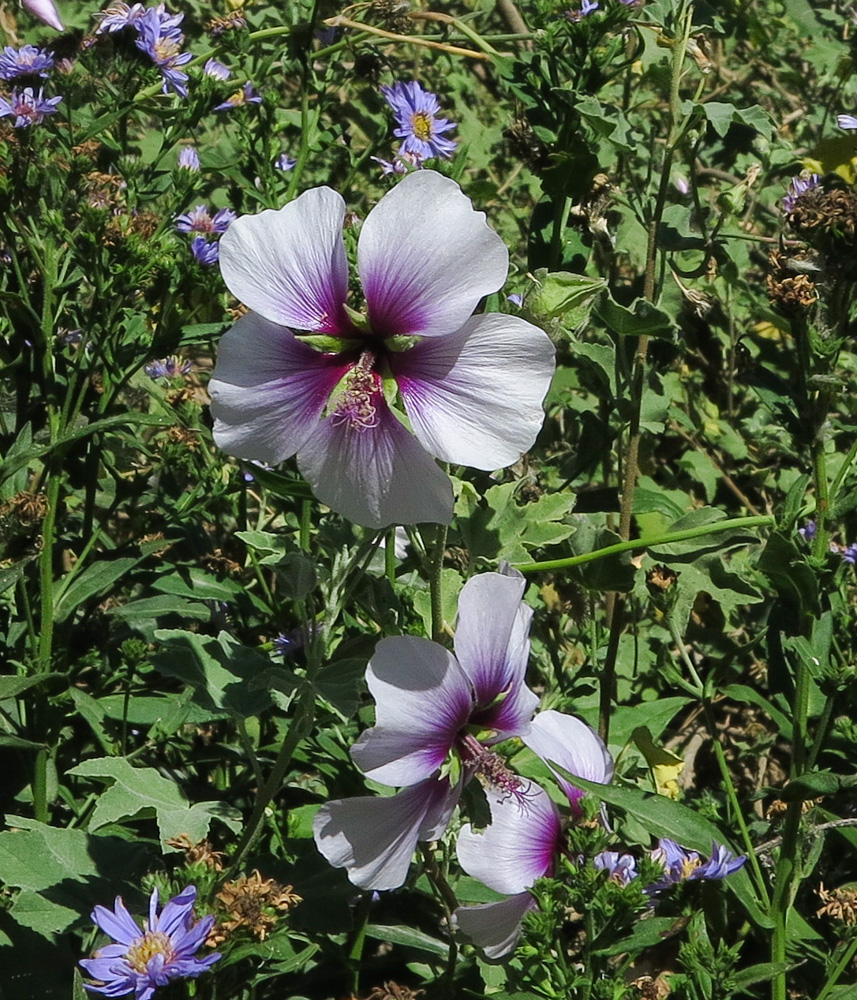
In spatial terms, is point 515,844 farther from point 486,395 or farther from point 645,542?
point 486,395

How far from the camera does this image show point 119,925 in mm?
1040

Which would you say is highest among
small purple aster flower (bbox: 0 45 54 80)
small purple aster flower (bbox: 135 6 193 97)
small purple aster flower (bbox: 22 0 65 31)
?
small purple aster flower (bbox: 22 0 65 31)

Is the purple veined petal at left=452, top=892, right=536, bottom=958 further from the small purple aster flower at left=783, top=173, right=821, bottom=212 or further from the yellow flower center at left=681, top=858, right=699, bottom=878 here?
the small purple aster flower at left=783, top=173, right=821, bottom=212

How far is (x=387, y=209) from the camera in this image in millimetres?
956

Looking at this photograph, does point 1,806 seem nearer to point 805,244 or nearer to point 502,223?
point 805,244

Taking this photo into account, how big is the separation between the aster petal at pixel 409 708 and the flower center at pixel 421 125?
3.83 ft

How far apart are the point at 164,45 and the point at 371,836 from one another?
4.11 ft

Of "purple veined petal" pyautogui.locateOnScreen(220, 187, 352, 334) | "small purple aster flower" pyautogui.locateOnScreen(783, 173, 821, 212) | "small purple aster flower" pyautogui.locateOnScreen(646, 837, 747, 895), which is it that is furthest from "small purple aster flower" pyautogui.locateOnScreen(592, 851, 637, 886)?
"small purple aster flower" pyautogui.locateOnScreen(783, 173, 821, 212)

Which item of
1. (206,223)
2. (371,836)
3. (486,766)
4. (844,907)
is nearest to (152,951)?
(371,836)

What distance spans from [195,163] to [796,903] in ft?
4.44

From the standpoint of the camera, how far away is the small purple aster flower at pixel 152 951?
0.97m

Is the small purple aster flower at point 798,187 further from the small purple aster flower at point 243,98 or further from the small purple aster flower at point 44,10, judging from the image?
the small purple aster flower at point 44,10

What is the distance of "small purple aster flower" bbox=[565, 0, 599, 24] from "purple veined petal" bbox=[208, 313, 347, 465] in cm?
85

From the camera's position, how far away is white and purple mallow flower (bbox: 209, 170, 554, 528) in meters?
0.95
